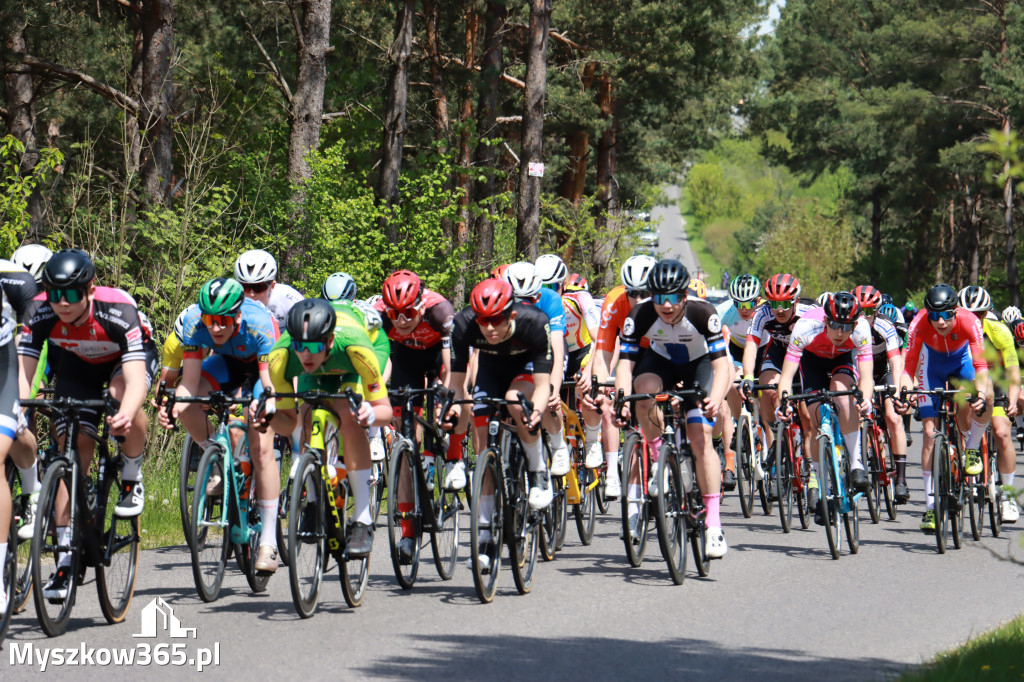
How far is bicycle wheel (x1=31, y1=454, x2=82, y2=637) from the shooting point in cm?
712

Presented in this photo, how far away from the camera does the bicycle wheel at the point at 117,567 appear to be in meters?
7.87

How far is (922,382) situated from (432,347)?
15.2 feet

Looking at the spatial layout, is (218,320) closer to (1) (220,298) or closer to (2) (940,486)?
(1) (220,298)

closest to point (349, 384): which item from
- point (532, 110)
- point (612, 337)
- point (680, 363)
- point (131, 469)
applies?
point (131, 469)

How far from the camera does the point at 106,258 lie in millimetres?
14406

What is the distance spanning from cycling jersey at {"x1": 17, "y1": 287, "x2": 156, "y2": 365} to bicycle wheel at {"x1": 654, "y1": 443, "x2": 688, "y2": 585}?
11.0 ft

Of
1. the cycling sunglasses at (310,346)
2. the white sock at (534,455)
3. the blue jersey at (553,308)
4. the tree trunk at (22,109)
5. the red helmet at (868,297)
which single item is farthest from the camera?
the tree trunk at (22,109)

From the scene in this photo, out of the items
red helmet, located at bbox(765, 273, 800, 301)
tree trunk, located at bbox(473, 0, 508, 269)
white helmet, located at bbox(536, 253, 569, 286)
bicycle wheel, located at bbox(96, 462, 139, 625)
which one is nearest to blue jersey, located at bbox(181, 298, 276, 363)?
bicycle wheel, located at bbox(96, 462, 139, 625)

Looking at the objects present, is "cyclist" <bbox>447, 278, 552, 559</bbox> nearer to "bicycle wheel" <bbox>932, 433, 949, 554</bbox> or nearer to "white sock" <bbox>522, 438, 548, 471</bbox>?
"white sock" <bbox>522, 438, 548, 471</bbox>

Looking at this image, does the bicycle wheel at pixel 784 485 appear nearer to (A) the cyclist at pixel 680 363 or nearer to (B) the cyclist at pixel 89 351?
(A) the cyclist at pixel 680 363

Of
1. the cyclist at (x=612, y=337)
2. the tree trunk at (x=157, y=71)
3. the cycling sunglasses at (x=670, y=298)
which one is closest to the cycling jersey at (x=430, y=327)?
the cyclist at (x=612, y=337)

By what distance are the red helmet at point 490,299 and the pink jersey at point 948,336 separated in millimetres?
4877

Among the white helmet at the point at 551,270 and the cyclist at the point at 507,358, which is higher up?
the white helmet at the point at 551,270

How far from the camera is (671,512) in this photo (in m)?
9.59
